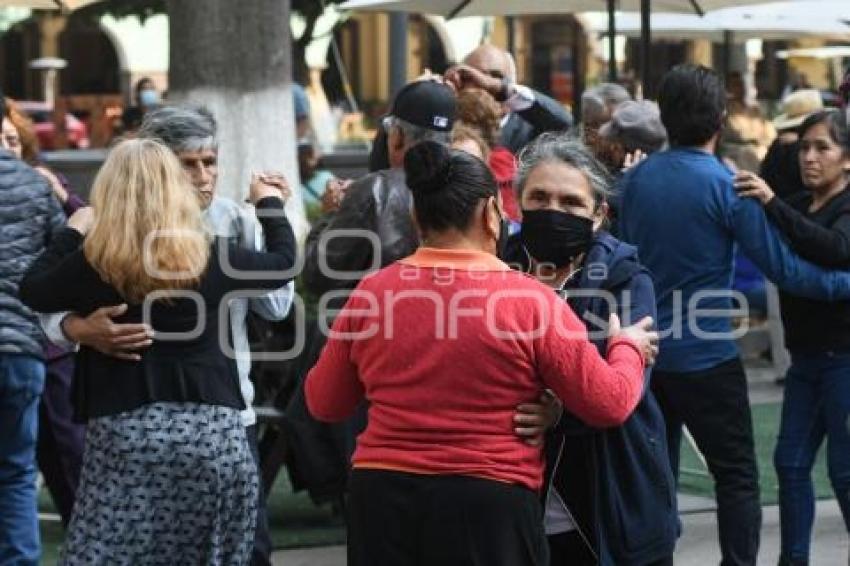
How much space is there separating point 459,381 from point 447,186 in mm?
427

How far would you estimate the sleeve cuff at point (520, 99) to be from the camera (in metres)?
8.02

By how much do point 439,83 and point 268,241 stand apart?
1.31 metres

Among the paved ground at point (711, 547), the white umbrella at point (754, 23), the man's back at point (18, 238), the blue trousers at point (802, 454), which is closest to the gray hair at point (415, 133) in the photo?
the man's back at point (18, 238)

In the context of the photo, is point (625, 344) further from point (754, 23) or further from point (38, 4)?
point (754, 23)

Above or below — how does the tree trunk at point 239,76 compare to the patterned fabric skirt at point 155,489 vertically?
above

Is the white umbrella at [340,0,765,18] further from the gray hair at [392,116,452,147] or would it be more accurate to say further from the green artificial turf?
the gray hair at [392,116,452,147]

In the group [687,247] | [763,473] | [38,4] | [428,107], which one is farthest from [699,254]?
[38,4]

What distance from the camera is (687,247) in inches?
254

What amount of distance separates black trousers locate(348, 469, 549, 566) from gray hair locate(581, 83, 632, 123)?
4577mm

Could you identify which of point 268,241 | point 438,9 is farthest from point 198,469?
point 438,9

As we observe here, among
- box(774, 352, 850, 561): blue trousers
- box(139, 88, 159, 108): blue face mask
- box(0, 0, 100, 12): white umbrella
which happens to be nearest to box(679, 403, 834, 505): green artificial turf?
box(774, 352, 850, 561): blue trousers

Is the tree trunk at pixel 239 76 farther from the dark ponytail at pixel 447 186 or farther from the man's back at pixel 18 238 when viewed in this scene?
Answer: the dark ponytail at pixel 447 186

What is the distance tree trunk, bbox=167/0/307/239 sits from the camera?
11.3 meters

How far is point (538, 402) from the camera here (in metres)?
4.25
